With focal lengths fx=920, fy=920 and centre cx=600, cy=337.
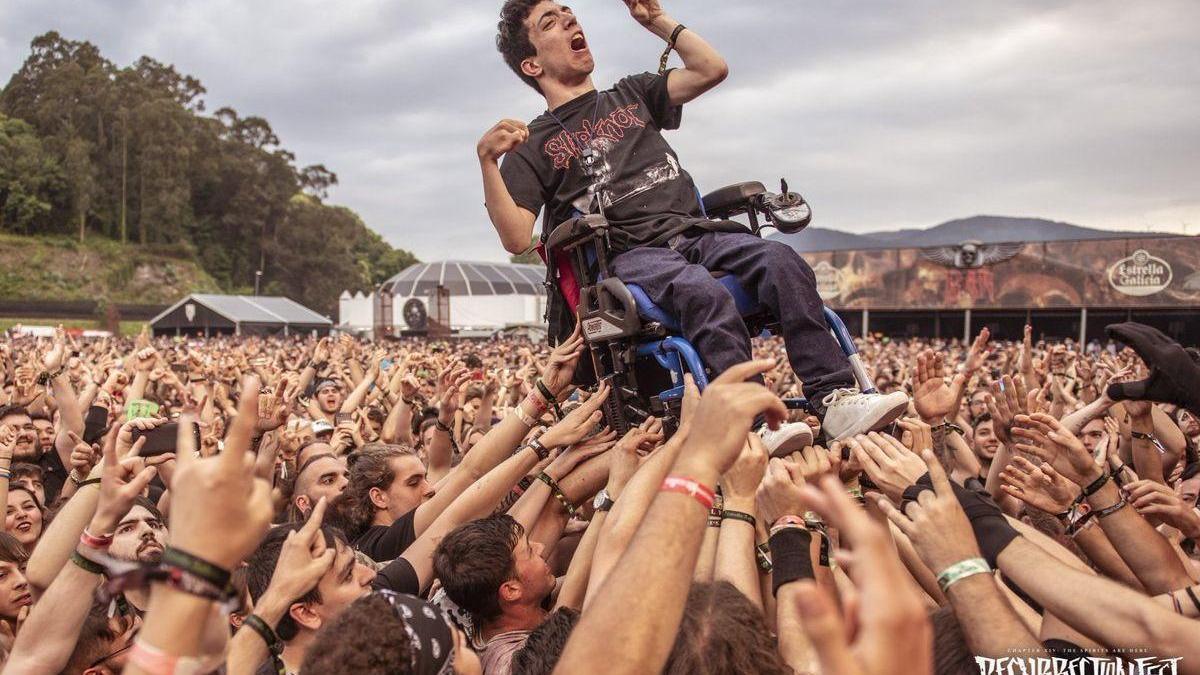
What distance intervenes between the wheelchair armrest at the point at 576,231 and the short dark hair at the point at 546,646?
1992mm

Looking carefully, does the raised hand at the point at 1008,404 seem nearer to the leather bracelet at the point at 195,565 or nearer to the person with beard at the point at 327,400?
the leather bracelet at the point at 195,565

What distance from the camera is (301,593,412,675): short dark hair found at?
7.29 ft

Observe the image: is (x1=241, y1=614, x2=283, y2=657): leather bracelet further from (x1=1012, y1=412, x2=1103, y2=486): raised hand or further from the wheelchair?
(x1=1012, y1=412, x2=1103, y2=486): raised hand

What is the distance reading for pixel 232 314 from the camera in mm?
54688

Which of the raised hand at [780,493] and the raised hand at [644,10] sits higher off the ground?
the raised hand at [644,10]

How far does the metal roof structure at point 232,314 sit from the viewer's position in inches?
2146

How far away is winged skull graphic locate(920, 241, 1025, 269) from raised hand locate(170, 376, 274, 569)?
142 feet

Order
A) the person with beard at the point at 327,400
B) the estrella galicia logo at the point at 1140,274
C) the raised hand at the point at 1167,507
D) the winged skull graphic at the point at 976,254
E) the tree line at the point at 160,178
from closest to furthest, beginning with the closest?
the raised hand at the point at 1167,507 → the person with beard at the point at 327,400 → the estrella galicia logo at the point at 1140,274 → the winged skull graphic at the point at 976,254 → the tree line at the point at 160,178

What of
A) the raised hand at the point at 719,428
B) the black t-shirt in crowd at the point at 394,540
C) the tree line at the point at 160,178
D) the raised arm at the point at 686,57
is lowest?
the black t-shirt in crowd at the point at 394,540

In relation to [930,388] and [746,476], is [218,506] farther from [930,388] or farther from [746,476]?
[930,388]

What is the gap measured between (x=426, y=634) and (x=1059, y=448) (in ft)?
7.62

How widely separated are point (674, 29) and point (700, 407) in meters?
3.25

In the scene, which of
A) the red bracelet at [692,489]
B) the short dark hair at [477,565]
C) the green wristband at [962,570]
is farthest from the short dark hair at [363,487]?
the green wristband at [962,570]

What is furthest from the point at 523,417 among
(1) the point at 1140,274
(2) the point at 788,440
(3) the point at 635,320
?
(1) the point at 1140,274
